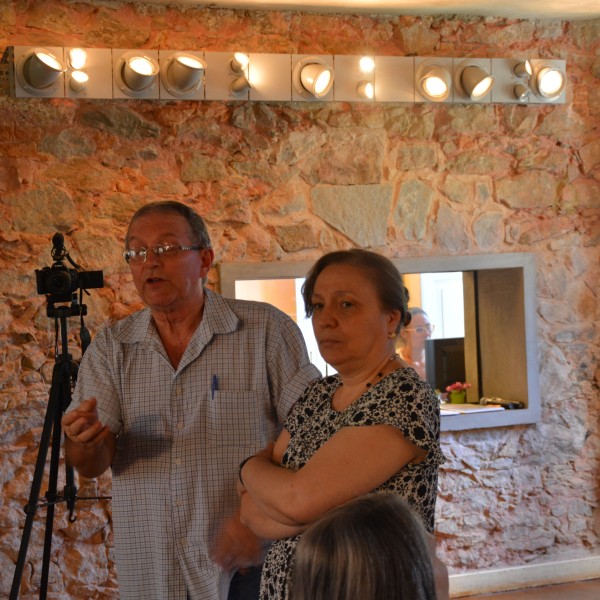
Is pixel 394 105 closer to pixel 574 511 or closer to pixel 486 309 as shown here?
pixel 486 309

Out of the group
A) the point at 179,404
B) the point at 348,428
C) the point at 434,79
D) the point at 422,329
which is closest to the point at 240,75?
the point at 434,79

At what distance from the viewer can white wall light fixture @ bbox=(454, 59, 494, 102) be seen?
158 inches

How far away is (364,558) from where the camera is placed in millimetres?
1106

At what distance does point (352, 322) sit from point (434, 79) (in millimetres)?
2373

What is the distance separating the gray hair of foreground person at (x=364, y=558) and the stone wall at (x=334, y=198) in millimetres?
2727

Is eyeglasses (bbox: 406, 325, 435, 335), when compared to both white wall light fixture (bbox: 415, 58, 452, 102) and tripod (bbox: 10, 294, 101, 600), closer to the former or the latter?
white wall light fixture (bbox: 415, 58, 452, 102)

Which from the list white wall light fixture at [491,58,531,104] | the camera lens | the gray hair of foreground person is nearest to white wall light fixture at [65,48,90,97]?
the camera lens

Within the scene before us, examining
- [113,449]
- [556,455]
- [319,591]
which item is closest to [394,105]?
[556,455]

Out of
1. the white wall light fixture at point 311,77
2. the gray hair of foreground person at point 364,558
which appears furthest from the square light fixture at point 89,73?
the gray hair of foreground person at point 364,558

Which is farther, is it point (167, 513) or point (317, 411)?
point (167, 513)

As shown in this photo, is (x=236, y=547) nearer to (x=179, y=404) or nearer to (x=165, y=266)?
(x=179, y=404)

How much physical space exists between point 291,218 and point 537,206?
1185 millimetres

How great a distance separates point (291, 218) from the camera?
3.97m

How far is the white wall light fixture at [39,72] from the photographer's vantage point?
3.49 m
